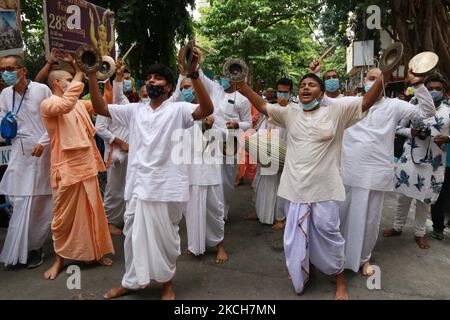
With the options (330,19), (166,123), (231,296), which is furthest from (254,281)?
Result: (330,19)

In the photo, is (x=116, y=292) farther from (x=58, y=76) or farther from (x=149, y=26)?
(x=149, y=26)

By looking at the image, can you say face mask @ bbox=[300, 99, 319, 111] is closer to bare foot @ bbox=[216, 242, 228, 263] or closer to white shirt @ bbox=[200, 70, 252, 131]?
white shirt @ bbox=[200, 70, 252, 131]

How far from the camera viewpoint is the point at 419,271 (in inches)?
157

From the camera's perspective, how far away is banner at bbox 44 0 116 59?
21.2ft

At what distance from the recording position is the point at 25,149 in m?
4.04

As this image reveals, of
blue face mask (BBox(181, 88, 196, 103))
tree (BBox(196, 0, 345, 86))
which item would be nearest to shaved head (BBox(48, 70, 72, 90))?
blue face mask (BBox(181, 88, 196, 103))

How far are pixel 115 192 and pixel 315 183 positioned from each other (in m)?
2.98

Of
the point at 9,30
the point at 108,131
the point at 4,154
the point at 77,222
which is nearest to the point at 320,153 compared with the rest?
the point at 77,222

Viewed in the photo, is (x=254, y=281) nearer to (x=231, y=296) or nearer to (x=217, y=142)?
(x=231, y=296)

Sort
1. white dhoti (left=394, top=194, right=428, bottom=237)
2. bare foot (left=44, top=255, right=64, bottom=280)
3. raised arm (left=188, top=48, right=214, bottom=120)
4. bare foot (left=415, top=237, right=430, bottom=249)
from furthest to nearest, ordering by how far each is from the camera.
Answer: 1. white dhoti (left=394, top=194, right=428, bottom=237)
2. bare foot (left=415, top=237, right=430, bottom=249)
3. bare foot (left=44, top=255, right=64, bottom=280)
4. raised arm (left=188, top=48, right=214, bottom=120)

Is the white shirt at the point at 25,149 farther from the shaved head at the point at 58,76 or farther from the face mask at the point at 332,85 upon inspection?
the face mask at the point at 332,85

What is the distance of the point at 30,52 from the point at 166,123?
16.2m

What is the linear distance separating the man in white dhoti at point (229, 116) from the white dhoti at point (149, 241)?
172cm

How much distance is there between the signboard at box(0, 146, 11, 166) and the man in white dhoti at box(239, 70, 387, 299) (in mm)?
2961
